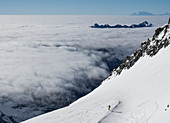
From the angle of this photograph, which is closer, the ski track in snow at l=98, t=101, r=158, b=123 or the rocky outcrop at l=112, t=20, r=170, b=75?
→ the ski track in snow at l=98, t=101, r=158, b=123

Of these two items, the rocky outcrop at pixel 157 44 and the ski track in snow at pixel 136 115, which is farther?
the rocky outcrop at pixel 157 44

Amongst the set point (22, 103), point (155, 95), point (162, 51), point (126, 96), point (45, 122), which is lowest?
point (22, 103)

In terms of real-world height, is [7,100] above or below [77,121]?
below

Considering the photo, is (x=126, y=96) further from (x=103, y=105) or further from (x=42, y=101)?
(x=42, y=101)

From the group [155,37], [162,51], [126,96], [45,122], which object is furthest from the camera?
[155,37]

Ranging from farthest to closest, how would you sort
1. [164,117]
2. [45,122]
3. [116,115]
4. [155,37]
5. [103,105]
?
[155,37] < [103,105] < [45,122] < [116,115] < [164,117]

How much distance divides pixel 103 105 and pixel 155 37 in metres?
39.3

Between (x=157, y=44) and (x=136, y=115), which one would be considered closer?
(x=136, y=115)

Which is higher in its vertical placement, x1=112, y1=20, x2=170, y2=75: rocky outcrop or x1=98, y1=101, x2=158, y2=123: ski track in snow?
x1=112, y1=20, x2=170, y2=75: rocky outcrop

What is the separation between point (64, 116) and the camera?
109ft

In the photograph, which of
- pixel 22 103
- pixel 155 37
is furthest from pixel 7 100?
pixel 155 37

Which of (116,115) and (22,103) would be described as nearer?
(116,115)

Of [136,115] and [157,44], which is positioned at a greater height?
[157,44]

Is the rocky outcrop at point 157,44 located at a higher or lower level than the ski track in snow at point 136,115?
higher
